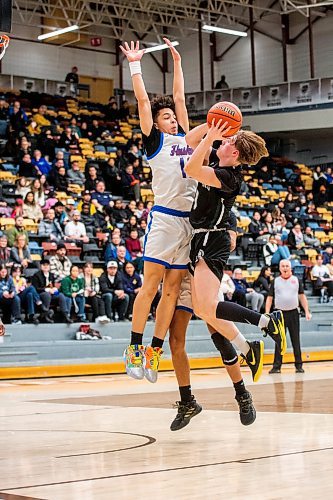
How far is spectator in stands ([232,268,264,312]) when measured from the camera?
654 inches

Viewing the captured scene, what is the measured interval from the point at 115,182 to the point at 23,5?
12431 mm

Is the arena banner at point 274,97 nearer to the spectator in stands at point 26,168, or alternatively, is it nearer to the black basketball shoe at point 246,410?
the spectator in stands at point 26,168

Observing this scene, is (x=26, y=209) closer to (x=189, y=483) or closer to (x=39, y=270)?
(x=39, y=270)

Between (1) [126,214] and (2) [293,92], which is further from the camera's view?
(2) [293,92]

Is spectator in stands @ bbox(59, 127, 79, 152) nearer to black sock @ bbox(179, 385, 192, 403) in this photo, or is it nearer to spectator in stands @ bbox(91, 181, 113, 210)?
spectator in stands @ bbox(91, 181, 113, 210)

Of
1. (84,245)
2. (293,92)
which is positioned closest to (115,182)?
(84,245)

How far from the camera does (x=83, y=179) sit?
2014 cm

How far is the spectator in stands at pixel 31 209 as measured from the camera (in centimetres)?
1635

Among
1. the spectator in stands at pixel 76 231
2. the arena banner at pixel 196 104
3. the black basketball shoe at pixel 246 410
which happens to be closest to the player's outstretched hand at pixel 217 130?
the black basketball shoe at pixel 246 410

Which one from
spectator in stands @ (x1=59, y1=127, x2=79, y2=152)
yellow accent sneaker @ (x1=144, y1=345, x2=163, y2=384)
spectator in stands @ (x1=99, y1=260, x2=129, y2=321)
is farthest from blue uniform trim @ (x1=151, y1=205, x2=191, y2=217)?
spectator in stands @ (x1=59, y1=127, x2=79, y2=152)

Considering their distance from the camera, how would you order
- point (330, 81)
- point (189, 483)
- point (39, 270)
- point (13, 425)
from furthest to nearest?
1. point (330, 81)
2. point (39, 270)
3. point (13, 425)
4. point (189, 483)

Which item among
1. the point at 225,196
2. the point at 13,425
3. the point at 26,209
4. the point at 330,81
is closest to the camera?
the point at 225,196

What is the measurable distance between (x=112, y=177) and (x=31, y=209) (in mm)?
4981

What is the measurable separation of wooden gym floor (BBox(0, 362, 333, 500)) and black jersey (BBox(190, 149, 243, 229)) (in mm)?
1378
